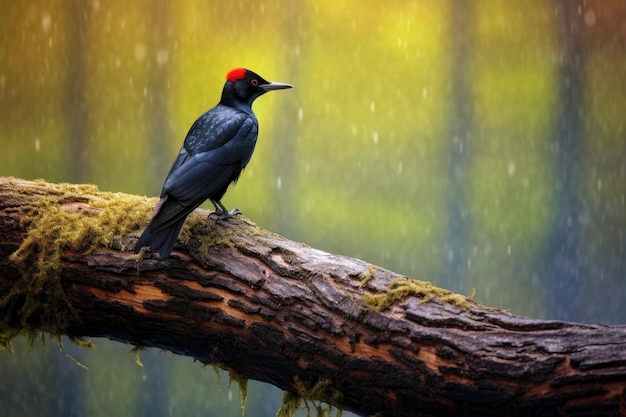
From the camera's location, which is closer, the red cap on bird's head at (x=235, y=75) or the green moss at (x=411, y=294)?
the green moss at (x=411, y=294)

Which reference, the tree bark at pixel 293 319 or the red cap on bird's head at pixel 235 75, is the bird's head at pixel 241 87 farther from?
the tree bark at pixel 293 319

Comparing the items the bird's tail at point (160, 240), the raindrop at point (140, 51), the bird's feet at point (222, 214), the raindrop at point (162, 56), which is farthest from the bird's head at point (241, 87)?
the raindrop at point (140, 51)

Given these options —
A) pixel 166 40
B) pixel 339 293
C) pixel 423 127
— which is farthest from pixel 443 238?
pixel 339 293

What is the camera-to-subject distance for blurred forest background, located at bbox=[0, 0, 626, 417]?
5.88m

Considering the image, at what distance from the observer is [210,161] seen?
7.66ft

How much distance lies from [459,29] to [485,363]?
4.89 meters

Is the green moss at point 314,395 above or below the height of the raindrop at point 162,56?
below

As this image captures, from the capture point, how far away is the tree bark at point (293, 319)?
1.63 metres

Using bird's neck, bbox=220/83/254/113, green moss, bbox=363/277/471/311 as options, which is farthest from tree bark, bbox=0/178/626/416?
bird's neck, bbox=220/83/254/113

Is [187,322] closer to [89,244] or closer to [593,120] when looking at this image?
[89,244]

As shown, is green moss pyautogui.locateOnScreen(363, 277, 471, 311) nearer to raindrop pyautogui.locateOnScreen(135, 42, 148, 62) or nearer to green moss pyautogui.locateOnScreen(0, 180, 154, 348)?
green moss pyautogui.locateOnScreen(0, 180, 154, 348)

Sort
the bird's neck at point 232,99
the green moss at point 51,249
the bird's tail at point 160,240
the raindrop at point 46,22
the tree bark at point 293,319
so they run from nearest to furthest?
the tree bark at point 293,319
the bird's tail at point 160,240
the green moss at point 51,249
the bird's neck at point 232,99
the raindrop at point 46,22

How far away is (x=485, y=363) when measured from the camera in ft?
5.42

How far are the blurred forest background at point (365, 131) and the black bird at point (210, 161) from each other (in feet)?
10.0
